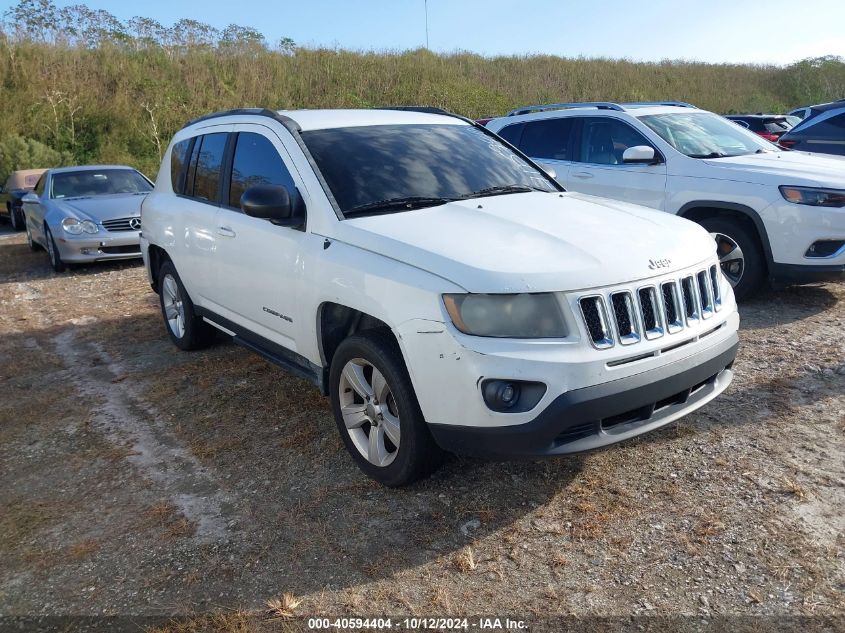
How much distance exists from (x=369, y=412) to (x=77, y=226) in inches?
317

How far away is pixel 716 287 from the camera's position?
142 inches

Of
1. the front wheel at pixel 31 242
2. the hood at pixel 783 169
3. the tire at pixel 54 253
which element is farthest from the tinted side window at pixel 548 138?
the front wheel at pixel 31 242

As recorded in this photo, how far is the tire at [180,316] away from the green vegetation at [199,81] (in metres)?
17.7

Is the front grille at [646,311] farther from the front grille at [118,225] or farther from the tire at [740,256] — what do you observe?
the front grille at [118,225]

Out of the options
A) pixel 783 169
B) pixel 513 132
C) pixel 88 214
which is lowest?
pixel 88 214

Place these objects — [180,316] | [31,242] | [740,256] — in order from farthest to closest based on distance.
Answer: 1. [31,242]
2. [740,256]
3. [180,316]

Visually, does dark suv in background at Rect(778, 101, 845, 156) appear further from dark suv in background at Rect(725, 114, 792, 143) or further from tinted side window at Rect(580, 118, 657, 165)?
dark suv in background at Rect(725, 114, 792, 143)

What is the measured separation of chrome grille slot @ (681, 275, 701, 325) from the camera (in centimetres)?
333

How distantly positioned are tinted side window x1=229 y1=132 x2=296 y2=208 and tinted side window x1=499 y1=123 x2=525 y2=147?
4.22 m

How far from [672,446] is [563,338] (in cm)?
133

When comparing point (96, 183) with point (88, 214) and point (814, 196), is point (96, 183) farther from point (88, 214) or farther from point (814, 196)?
point (814, 196)

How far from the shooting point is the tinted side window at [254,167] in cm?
421

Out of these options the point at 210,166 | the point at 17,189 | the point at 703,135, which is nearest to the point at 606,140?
the point at 703,135

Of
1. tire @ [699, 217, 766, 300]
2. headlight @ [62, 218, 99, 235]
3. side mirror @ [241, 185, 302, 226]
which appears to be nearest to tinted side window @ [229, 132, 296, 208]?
side mirror @ [241, 185, 302, 226]
